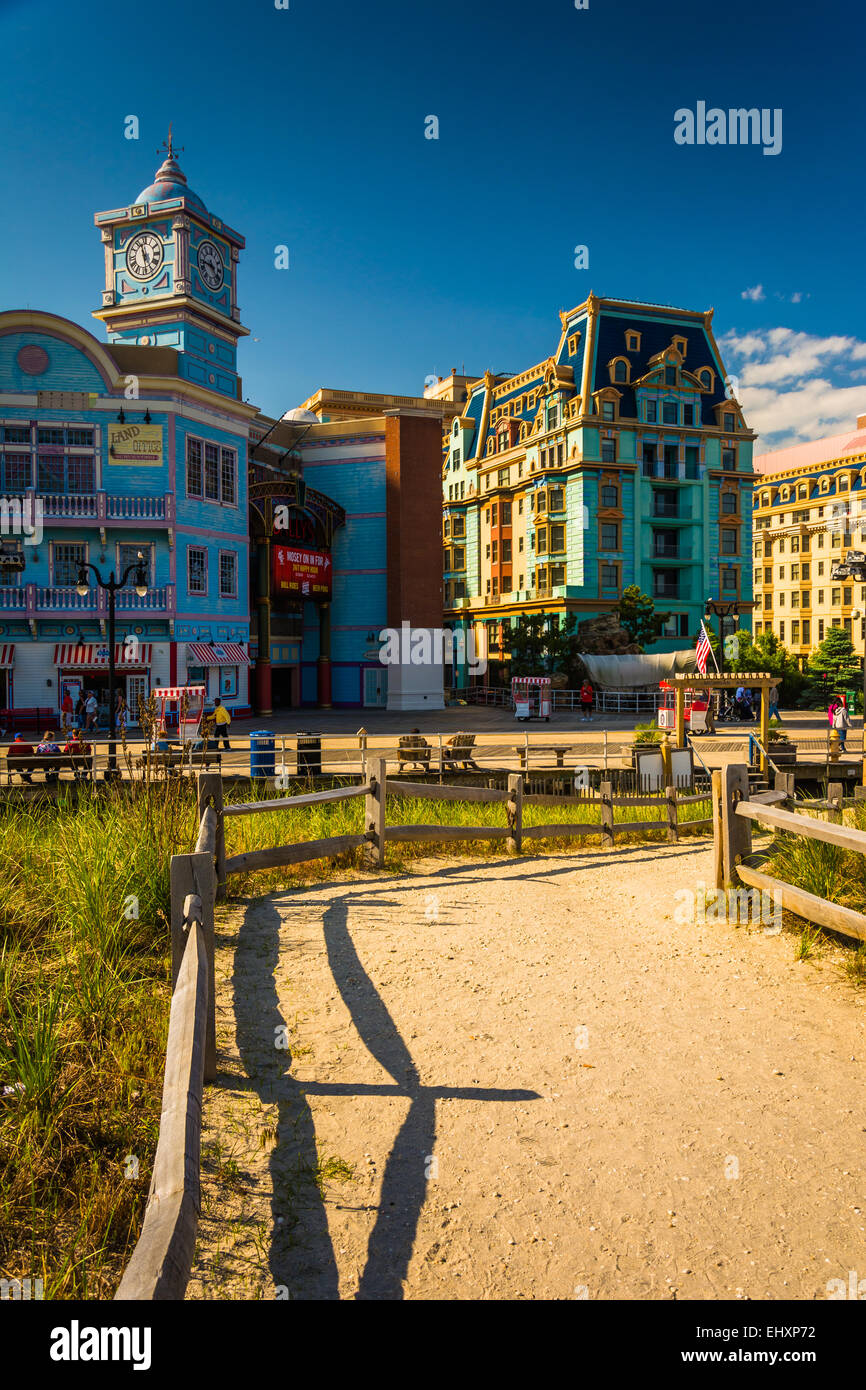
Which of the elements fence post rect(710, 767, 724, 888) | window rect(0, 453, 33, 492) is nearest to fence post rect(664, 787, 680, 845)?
fence post rect(710, 767, 724, 888)

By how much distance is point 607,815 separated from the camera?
12250 millimetres

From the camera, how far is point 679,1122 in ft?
14.2

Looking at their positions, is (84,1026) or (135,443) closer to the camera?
(84,1026)

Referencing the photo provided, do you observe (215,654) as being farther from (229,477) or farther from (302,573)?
(302,573)

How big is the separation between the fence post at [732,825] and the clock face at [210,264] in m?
38.4

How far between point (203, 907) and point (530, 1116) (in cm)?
208

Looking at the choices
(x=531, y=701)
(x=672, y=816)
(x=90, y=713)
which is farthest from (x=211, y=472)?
Result: (x=672, y=816)

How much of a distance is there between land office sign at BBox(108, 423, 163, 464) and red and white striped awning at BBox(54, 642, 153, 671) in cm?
752

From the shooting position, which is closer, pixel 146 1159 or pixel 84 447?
pixel 146 1159

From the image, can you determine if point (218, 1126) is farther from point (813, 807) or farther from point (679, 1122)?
point (813, 807)

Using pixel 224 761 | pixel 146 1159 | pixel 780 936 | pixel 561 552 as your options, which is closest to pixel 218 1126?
pixel 146 1159

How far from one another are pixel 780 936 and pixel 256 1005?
453 cm
